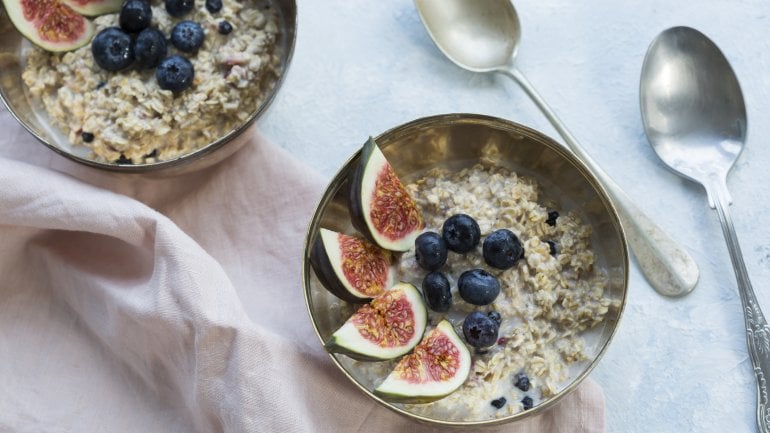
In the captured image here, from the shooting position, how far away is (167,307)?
8.43 ft

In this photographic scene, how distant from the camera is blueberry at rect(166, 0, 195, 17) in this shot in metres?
2.71

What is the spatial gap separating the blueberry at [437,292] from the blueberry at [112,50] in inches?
46.1

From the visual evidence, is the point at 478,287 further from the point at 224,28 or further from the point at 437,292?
the point at 224,28

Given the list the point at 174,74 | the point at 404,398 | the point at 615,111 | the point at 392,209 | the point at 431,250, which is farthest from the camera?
the point at 615,111

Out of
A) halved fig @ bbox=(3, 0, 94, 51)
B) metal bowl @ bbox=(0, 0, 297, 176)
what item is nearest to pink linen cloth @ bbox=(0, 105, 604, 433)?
metal bowl @ bbox=(0, 0, 297, 176)

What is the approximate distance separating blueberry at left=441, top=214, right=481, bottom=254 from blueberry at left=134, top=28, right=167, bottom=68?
1.05 metres

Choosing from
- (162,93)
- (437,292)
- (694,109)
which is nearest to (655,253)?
(694,109)

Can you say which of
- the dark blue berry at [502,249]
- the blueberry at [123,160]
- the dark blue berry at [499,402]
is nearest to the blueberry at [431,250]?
the dark blue berry at [502,249]

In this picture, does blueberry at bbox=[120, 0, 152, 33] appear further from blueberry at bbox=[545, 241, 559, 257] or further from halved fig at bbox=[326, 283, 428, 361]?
blueberry at bbox=[545, 241, 559, 257]

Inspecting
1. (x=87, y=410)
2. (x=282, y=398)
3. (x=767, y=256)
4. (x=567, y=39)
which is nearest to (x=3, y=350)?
(x=87, y=410)

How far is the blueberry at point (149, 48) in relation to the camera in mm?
2652

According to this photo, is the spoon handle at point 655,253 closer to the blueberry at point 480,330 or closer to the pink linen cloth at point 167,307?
the pink linen cloth at point 167,307

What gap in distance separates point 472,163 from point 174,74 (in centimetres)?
96

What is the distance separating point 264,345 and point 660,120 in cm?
144
